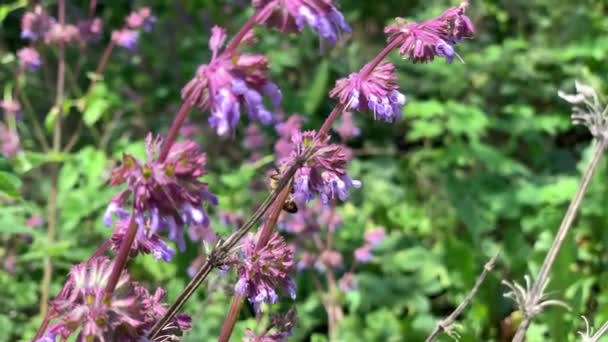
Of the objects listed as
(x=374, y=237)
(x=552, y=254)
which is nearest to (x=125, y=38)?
(x=374, y=237)

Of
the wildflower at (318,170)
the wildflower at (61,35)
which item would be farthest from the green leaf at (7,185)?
the wildflower at (61,35)

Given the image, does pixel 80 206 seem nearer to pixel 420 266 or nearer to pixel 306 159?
pixel 420 266

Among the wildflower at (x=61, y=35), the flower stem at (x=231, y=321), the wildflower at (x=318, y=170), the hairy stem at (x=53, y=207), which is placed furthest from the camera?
the wildflower at (x=61, y=35)

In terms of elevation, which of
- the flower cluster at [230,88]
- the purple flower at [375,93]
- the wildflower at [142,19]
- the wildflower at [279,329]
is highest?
the wildflower at [142,19]

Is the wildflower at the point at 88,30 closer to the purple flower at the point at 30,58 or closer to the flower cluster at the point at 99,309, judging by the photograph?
the purple flower at the point at 30,58

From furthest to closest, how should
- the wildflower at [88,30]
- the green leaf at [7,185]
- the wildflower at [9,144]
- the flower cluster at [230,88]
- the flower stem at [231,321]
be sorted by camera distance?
the wildflower at [9,144], the wildflower at [88,30], the green leaf at [7,185], the flower stem at [231,321], the flower cluster at [230,88]

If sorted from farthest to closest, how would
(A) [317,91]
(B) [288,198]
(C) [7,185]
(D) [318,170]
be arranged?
1. (A) [317,91]
2. (C) [7,185]
3. (B) [288,198]
4. (D) [318,170]

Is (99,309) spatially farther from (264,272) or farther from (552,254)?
(552,254)
